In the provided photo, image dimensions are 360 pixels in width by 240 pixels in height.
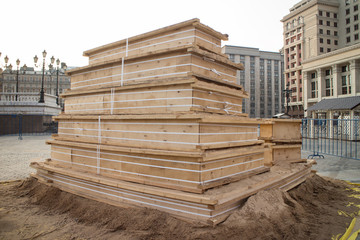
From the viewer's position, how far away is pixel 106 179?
4.16 metres

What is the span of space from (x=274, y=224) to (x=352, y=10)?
60.9 metres

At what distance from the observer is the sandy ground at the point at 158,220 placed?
3.17 m

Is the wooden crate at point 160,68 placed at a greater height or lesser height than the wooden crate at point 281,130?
greater

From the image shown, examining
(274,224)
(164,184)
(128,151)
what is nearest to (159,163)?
(164,184)

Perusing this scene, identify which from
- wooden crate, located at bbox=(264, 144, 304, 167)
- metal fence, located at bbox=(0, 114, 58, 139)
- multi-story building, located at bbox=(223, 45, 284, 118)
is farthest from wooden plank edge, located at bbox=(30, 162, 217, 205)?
multi-story building, located at bbox=(223, 45, 284, 118)

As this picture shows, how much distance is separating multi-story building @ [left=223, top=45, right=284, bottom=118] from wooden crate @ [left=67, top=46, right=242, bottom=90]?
7522 centimetres

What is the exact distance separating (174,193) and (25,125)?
31.4 metres

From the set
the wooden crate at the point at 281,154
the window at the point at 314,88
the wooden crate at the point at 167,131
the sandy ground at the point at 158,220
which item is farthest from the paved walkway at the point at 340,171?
the window at the point at 314,88

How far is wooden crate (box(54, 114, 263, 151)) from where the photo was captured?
3.62 metres

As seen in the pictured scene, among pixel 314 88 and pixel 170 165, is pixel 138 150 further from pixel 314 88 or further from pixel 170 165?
pixel 314 88

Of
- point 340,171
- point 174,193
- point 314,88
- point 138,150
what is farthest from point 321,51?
point 174,193

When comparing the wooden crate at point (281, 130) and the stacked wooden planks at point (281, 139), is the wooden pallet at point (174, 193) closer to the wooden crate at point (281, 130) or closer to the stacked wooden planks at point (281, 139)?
the stacked wooden planks at point (281, 139)

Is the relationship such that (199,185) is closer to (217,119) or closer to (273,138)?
(217,119)

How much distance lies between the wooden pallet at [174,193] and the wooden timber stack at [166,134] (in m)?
0.02
